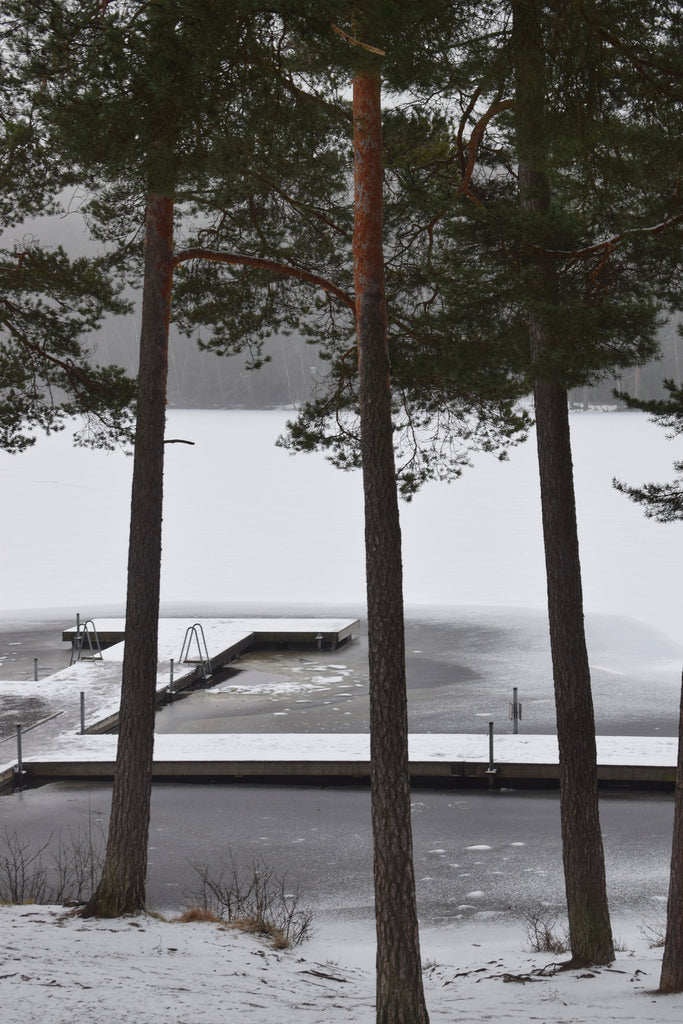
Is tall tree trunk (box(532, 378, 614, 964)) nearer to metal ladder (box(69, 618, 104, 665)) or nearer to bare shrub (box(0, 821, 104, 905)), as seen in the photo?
bare shrub (box(0, 821, 104, 905))

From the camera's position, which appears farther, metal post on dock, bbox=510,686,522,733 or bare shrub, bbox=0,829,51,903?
metal post on dock, bbox=510,686,522,733

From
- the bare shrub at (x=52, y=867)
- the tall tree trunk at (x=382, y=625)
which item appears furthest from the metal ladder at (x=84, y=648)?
the tall tree trunk at (x=382, y=625)

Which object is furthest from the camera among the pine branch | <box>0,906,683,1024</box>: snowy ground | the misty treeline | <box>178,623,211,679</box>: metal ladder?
<box>178,623,211,679</box>: metal ladder

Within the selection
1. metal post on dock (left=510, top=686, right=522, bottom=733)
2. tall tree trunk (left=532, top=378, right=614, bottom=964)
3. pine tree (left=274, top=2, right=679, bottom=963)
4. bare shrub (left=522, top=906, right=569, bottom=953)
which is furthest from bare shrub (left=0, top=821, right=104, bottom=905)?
metal post on dock (left=510, top=686, right=522, bottom=733)

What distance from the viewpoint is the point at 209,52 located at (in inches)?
233

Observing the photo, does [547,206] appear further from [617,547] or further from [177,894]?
[617,547]

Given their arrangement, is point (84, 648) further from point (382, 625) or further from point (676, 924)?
point (676, 924)

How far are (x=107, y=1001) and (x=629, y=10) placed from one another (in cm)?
646

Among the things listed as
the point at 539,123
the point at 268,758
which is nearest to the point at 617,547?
the point at 268,758

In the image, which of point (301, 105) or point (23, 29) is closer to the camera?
point (301, 105)

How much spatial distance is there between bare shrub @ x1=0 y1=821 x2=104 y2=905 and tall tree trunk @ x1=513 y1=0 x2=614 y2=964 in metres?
3.91

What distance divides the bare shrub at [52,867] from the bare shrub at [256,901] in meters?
1.02

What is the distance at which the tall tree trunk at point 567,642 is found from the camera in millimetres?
8836

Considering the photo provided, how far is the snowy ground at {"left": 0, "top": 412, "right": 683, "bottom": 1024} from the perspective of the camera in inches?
293
